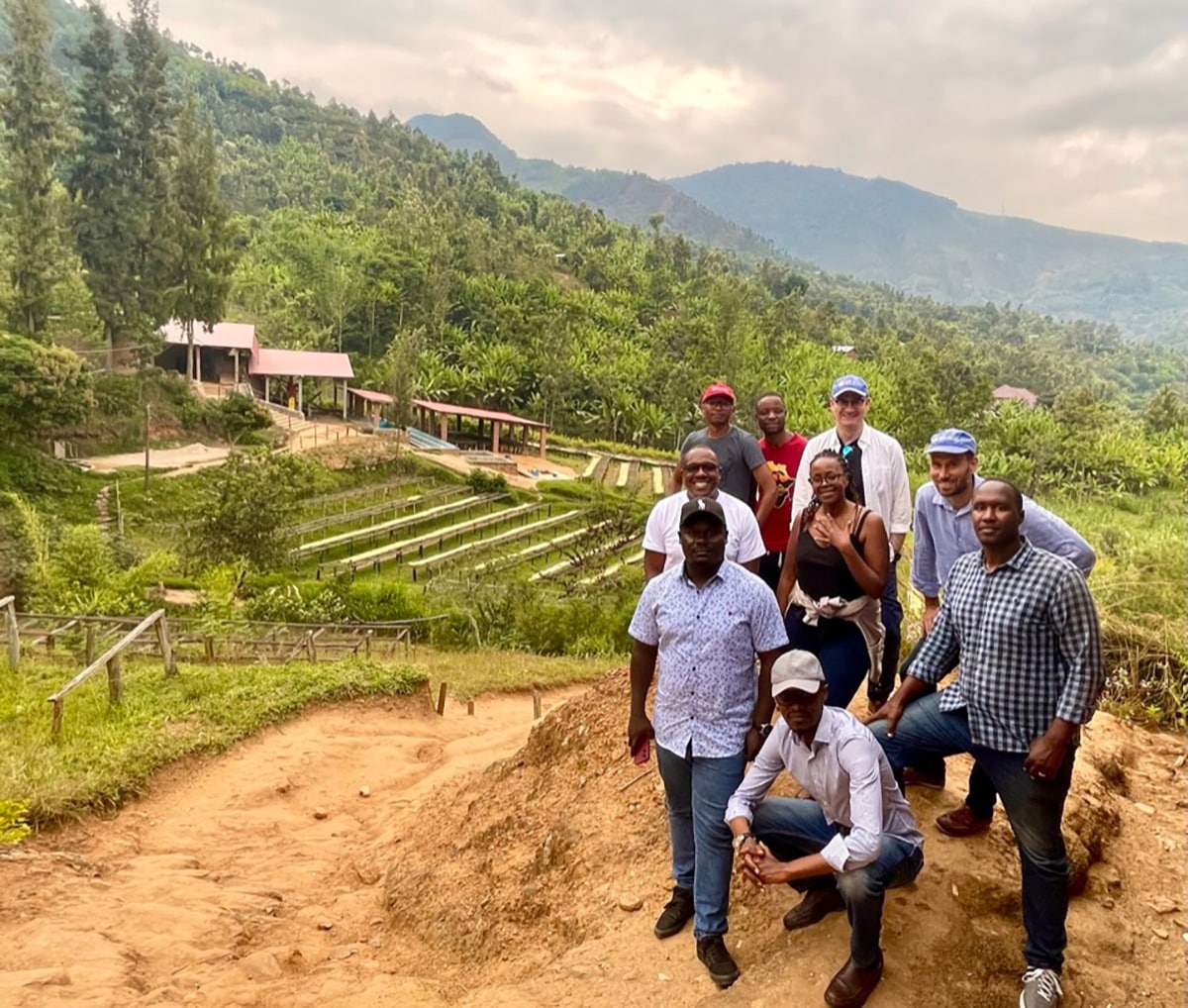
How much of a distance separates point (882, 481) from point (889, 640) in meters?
0.82

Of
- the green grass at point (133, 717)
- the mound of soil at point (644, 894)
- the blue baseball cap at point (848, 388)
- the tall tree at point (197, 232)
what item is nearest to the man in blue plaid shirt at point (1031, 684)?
the mound of soil at point (644, 894)

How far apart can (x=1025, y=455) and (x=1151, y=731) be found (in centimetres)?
3983

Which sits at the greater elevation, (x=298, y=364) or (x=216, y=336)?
(x=216, y=336)

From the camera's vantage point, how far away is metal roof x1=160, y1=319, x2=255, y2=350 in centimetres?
3709

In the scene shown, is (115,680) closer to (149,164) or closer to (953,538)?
(953,538)

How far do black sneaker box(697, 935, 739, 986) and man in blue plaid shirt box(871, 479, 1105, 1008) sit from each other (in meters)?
1.01

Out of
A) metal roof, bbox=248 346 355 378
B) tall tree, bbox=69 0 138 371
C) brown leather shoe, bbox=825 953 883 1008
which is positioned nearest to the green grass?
brown leather shoe, bbox=825 953 883 1008

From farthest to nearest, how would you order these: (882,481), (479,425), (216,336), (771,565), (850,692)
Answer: (479,425) → (216,336) → (771,565) → (882,481) → (850,692)

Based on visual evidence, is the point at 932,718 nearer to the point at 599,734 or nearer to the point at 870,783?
the point at 870,783

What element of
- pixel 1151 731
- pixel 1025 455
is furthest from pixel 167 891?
pixel 1025 455

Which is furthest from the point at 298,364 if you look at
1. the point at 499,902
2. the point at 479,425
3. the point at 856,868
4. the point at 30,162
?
the point at 856,868

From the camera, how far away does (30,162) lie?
2891 centimetres

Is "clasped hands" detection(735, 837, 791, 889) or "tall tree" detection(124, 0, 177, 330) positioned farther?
"tall tree" detection(124, 0, 177, 330)

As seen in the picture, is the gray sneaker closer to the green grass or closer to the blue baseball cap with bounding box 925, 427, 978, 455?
the blue baseball cap with bounding box 925, 427, 978, 455
